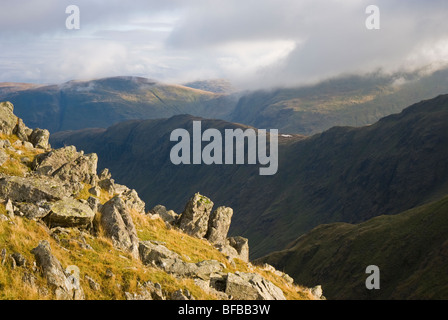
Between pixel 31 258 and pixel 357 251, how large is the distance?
538ft

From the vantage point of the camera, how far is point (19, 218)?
21.2 meters

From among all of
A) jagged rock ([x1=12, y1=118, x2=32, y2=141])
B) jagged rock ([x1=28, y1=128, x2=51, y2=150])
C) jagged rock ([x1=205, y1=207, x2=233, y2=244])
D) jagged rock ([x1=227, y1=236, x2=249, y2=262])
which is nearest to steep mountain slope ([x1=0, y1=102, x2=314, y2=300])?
jagged rock ([x1=12, y1=118, x2=32, y2=141])

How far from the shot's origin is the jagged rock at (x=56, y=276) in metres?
17.3

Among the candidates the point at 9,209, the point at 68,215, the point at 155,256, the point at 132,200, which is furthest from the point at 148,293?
the point at 132,200

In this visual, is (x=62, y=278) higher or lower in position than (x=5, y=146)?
lower

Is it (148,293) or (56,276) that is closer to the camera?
(56,276)

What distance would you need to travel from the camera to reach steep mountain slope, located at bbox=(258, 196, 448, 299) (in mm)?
128750

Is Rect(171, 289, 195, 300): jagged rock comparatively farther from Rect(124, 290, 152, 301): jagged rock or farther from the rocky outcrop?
the rocky outcrop

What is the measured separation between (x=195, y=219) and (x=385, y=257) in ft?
413

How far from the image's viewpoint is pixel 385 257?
152 metres

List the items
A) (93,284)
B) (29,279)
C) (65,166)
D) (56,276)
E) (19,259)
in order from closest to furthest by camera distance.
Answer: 1. (29,279)
2. (56,276)
3. (19,259)
4. (93,284)
5. (65,166)

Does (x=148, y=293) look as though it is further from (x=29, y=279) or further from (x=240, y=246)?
(x=240, y=246)
